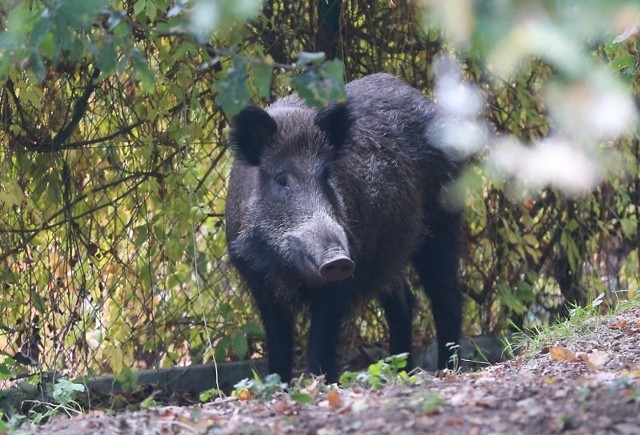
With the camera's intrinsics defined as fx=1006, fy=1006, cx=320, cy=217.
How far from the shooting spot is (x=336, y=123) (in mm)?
5379

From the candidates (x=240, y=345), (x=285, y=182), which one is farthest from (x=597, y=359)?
(x=240, y=345)

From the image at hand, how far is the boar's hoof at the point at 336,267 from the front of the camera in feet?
15.5

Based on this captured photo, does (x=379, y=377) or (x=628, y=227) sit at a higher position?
(x=628, y=227)

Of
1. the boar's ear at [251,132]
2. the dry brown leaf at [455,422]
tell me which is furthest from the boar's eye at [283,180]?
the dry brown leaf at [455,422]

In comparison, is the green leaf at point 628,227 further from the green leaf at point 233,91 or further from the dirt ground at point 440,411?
the green leaf at point 233,91

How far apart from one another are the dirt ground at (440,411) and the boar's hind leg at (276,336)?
6.01 feet

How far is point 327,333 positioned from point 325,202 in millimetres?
713

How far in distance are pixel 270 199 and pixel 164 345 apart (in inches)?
60.7

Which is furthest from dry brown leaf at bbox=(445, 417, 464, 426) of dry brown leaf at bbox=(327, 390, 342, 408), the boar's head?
the boar's head

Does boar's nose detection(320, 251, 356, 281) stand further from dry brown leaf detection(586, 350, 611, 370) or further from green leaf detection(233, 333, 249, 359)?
green leaf detection(233, 333, 249, 359)

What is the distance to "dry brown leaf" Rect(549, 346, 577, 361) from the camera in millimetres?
4043

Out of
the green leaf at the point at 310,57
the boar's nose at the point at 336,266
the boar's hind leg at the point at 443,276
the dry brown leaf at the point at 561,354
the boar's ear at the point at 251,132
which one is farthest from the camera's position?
the boar's hind leg at the point at 443,276

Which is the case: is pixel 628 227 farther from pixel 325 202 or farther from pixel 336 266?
pixel 336 266

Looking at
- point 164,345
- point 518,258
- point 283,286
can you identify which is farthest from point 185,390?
point 518,258
